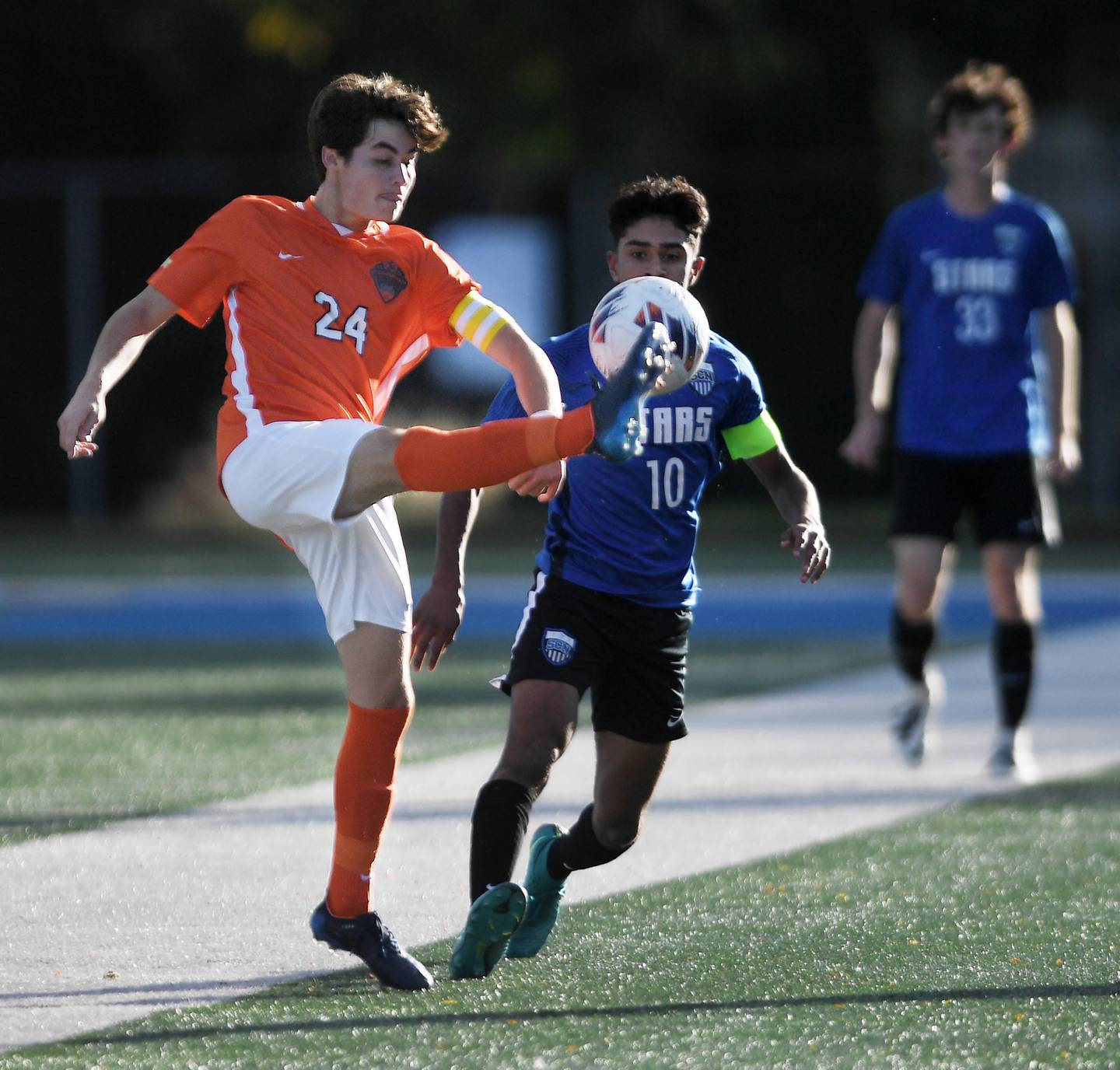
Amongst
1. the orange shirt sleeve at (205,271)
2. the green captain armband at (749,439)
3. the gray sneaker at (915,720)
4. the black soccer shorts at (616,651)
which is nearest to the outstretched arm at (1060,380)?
the gray sneaker at (915,720)

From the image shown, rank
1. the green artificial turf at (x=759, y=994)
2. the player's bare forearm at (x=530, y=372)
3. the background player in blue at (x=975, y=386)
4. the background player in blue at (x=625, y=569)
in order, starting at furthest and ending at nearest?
the background player in blue at (x=975, y=386) < the background player in blue at (x=625, y=569) < the player's bare forearm at (x=530, y=372) < the green artificial turf at (x=759, y=994)

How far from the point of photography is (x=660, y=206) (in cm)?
496

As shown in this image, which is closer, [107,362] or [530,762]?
[107,362]

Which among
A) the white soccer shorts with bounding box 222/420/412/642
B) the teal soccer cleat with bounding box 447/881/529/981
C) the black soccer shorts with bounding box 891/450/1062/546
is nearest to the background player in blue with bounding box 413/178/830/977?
the white soccer shorts with bounding box 222/420/412/642

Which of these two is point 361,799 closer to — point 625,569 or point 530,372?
point 625,569

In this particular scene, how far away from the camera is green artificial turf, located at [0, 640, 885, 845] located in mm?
7203

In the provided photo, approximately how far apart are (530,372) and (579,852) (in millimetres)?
1130

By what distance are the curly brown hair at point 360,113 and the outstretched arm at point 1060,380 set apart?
147 inches

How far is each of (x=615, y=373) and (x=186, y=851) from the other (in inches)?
95.3

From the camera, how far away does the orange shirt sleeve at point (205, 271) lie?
458 centimetres

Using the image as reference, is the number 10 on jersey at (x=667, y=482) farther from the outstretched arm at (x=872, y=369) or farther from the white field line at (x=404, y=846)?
the outstretched arm at (x=872, y=369)

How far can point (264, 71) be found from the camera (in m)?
22.4

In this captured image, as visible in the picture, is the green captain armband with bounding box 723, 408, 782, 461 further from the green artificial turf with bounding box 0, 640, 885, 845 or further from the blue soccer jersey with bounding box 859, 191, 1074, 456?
the blue soccer jersey with bounding box 859, 191, 1074, 456

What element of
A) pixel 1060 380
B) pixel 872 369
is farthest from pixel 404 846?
pixel 1060 380
